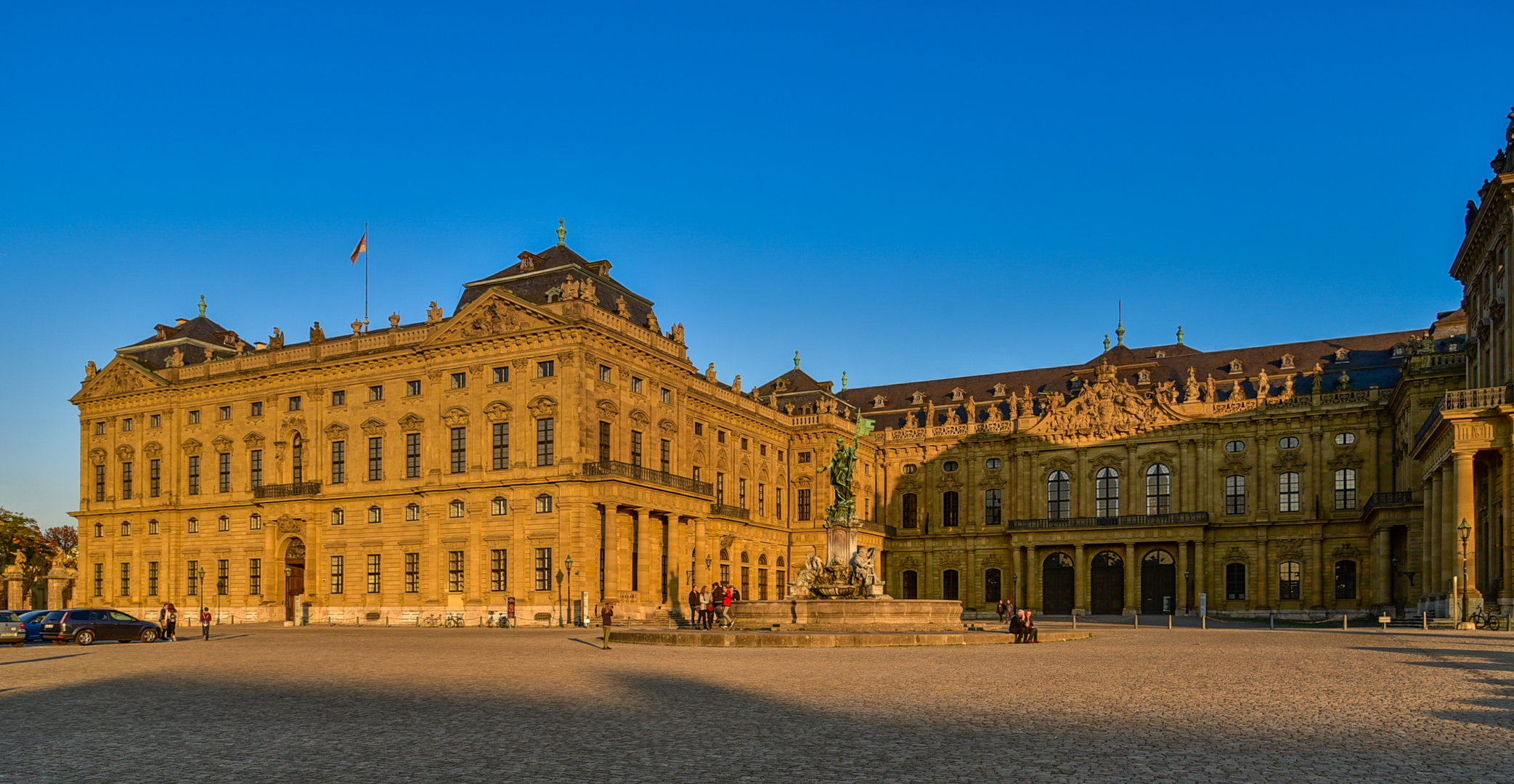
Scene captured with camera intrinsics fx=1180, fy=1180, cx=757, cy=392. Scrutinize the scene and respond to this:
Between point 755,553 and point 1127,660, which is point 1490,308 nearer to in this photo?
point 1127,660

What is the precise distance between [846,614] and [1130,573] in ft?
157

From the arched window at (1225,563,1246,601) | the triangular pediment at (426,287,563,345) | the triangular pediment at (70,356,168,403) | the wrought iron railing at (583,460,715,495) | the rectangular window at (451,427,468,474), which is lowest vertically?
the arched window at (1225,563,1246,601)

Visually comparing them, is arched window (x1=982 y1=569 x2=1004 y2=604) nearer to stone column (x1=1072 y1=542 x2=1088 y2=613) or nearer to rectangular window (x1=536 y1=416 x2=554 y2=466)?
stone column (x1=1072 y1=542 x2=1088 y2=613)

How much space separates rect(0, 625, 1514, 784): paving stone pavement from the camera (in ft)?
35.9

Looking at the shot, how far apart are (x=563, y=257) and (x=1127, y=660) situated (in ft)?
134

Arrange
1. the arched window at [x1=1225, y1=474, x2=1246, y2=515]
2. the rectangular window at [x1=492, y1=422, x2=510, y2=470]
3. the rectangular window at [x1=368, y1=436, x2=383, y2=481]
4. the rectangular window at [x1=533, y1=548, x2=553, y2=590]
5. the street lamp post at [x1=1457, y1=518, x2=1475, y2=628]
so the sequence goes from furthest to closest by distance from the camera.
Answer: the arched window at [x1=1225, y1=474, x2=1246, y2=515], the rectangular window at [x1=368, y1=436, x2=383, y2=481], the rectangular window at [x1=492, y1=422, x2=510, y2=470], the rectangular window at [x1=533, y1=548, x2=553, y2=590], the street lamp post at [x1=1457, y1=518, x2=1475, y2=628]

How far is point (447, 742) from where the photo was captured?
12695 mm

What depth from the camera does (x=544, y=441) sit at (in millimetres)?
55562

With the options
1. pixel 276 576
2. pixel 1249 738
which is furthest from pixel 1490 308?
pixel 276 576

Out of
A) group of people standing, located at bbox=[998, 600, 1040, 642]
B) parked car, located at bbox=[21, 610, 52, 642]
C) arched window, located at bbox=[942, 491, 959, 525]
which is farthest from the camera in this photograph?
arched window, located at bbox=[942, 491, 959, 525]

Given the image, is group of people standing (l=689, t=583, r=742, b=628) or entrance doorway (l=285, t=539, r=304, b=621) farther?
entrance doorway (l=285, t=539, r=304, b=621)

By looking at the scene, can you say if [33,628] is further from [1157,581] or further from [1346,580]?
[1346,580]

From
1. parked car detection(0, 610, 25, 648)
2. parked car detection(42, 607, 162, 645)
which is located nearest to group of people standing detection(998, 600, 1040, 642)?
parked car detection(42, 607, 162, 645)

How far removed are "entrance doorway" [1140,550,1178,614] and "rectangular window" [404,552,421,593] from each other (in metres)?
46.5
